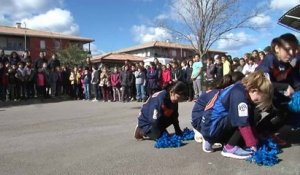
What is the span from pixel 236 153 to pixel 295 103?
113 centimetres

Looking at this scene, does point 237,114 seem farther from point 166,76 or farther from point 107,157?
point 166,76

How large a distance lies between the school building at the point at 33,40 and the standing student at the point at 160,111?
62503mm

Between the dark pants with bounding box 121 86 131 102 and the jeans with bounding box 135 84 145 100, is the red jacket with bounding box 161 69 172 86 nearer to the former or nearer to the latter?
the jeans with bounding box 135 84 145 100

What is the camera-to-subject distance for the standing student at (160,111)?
20.7 ft

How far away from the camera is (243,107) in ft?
16.6

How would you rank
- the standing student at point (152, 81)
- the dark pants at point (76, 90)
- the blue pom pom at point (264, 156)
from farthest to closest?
the dark pants at point (76, 90), the standing student at point (152, 81), the blue pom pom at point (264, 156)

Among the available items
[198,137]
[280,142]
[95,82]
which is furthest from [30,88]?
[280,142]

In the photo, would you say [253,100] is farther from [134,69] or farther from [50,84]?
[50,84]

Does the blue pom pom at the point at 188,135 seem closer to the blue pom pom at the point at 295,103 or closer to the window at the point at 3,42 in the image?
the blue pom pom at the point at 295,103

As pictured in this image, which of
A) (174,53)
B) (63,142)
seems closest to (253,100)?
(63,142)

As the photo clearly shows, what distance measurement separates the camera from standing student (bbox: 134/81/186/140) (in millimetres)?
6312

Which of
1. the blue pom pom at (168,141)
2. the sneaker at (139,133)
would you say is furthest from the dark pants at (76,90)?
the blue pom pom at (168,141)

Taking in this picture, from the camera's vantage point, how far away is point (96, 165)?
5.35 m

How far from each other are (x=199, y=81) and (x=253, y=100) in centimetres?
1181
